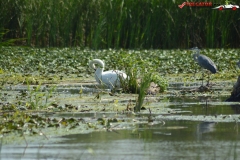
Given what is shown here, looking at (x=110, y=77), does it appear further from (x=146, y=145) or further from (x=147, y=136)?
(x=146, y=145)

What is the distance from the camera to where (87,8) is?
2162 cm

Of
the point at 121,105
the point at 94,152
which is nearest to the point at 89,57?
the point at 121,105

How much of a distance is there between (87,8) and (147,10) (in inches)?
69.6

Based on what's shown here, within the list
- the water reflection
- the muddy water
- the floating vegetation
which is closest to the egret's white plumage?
the floating vegetation

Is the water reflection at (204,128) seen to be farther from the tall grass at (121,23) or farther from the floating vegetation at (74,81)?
the tall grass at (121,23)

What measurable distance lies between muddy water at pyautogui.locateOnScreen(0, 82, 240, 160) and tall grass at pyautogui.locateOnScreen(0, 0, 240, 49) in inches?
435

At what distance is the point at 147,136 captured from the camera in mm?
6957

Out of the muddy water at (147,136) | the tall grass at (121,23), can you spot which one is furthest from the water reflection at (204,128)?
the tall grass at (121,23)

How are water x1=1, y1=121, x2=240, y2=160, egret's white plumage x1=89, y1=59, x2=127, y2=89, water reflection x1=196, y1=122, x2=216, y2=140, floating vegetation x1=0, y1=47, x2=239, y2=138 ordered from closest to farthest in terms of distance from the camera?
1. water x1=1, y1=121, x2=240, y2=160
2. water reflection x1=196, y1=122, x2=216, y2=140
3. floating vegetation x1=0, y1=47, x2=239, y2=138
4. egret's white plumage x1=89, y1=59, x2=127, y2=89

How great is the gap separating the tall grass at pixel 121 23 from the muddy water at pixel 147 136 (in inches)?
435

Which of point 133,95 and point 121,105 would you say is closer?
point 121,105

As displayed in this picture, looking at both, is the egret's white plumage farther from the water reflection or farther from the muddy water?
the water reflection

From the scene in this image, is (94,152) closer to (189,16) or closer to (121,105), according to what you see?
(121,105)

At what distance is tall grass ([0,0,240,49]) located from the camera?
68.9 feet
